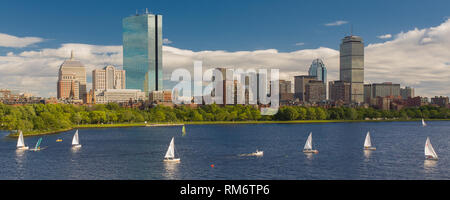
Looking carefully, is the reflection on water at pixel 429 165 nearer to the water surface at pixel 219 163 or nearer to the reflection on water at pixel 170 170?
the water surface at pixel 219 163

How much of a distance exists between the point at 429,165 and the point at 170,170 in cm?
4717

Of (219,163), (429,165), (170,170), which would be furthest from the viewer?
(219,163)

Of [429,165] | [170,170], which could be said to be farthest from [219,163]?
[429,165]

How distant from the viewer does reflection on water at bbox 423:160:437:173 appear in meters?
72.6

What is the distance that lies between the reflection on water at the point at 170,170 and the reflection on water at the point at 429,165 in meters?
42.1

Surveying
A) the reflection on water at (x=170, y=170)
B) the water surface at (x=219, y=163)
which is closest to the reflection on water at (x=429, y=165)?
the water surface at (x=219, y=163)

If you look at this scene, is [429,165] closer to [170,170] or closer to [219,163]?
[219,163]

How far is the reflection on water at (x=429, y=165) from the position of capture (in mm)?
72625

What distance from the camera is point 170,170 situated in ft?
235

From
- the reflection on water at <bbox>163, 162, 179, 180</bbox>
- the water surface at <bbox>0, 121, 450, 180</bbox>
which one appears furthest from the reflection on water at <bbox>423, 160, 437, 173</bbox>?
the reflection on water at <bbox>163, 162, 179, 180</bbox>

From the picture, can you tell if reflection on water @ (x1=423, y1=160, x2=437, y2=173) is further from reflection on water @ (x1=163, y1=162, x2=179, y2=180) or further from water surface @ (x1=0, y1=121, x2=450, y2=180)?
reflection on water @ (x1=163, y1=162, x2=179, y2=180)

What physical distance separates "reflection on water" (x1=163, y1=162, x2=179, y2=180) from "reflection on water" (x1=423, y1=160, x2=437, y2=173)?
42.1 metres

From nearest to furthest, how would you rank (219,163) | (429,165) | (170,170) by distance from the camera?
(170,170)
(429,165)
(219,163)
